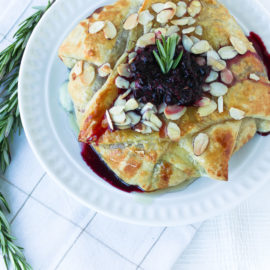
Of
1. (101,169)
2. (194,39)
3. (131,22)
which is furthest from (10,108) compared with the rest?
(194,39)

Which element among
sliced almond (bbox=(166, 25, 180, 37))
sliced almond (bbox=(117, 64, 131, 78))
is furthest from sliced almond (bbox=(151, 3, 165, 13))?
sliced almond (bbox=(117, 64, 131, 78))

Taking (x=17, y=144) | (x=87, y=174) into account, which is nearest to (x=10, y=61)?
(x=17, y=144)

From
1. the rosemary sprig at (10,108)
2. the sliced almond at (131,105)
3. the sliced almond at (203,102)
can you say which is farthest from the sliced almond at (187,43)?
the rosemary sprig at (10,108)

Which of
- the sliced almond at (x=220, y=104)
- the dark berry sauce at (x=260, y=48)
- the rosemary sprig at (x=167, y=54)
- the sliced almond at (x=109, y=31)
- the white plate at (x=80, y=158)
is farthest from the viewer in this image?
the dark berry sauce at (x=260, y=48)

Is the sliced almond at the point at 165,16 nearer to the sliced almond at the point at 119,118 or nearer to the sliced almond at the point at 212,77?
the sliced almond at the point at 212,77

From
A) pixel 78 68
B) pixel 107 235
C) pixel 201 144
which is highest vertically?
pixel 78 68

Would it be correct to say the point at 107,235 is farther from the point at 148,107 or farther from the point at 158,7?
the point at 158,7

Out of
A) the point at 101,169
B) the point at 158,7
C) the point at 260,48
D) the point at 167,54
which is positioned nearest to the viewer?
the point at 167,54
